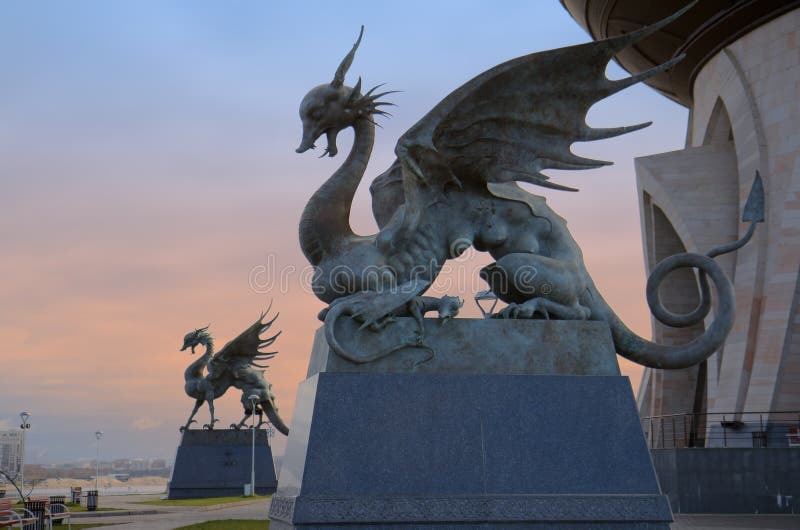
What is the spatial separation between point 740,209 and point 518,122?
19.2 m

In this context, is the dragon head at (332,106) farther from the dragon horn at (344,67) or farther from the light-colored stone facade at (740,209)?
the light-colored stone facade at (740,209)

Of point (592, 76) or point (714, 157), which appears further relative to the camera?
point (714, 157)

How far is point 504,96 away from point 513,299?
1.70 meters

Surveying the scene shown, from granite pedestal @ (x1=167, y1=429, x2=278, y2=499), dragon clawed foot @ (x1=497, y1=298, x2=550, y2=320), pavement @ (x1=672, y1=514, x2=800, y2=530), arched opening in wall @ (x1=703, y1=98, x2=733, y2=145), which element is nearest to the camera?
dragon clawed foot @ (x1=497, y1=298, x2=550, y2=320)

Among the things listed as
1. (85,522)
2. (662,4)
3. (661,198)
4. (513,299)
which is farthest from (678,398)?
(513,299)

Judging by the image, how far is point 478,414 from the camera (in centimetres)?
646

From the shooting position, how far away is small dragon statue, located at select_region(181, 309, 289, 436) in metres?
24.2

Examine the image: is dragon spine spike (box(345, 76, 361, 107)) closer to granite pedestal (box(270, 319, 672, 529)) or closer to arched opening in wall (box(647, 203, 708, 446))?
granite pedestal (box(270, 319, 672, 529))

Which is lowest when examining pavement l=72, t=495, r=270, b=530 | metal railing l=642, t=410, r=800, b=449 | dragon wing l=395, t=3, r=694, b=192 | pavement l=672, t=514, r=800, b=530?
pavement l=72, t=495, r=270, b=530

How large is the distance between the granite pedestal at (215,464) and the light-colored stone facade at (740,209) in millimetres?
12756

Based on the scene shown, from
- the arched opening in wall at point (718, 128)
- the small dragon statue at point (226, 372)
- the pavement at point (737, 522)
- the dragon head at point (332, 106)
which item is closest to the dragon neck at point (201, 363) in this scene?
the small dragon statue at point (226, 372)

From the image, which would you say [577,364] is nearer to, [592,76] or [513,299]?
[513,299]

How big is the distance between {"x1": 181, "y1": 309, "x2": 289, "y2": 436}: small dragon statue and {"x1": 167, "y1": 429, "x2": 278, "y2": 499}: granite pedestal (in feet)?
1.23

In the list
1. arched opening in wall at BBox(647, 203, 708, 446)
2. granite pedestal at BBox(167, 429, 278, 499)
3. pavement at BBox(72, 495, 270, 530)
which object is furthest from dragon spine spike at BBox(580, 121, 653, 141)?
arched opening in wall at BBox(647, 203, 708, 446)
